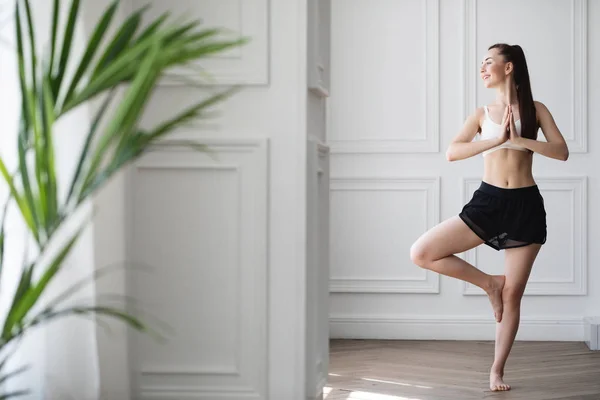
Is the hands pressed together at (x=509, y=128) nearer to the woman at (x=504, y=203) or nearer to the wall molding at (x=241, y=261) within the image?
the woman at (x=504, y=203)

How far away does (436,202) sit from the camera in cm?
521

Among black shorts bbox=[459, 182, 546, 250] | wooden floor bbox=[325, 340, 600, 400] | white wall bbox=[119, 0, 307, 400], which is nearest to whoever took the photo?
white wall bbox=[119, 0, 307, 400]

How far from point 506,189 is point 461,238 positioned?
279 mm

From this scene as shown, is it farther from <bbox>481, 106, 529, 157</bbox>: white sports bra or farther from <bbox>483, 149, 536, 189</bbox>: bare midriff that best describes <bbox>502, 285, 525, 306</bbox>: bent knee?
<bbox>481, 106, 529, 157</bbox>: white sports bra

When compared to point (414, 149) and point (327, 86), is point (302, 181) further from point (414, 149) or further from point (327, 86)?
point (414, 149)

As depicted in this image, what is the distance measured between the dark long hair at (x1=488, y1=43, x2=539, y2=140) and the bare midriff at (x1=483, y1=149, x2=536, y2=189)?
0.32ft

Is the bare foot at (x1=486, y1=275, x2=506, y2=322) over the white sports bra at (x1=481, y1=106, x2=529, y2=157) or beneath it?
beneath

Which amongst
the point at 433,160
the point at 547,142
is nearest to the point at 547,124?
the point at 547,142

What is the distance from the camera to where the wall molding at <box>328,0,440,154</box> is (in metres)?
5.22

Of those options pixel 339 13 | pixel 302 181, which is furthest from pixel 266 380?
pixel 339 13

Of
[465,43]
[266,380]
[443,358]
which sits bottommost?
[443,358]

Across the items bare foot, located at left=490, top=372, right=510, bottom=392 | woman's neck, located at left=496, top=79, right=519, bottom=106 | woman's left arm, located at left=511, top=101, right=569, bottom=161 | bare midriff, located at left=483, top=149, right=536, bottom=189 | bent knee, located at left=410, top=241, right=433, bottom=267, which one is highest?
woman's neck, located at left=496, top=79, right=519, bottom=106

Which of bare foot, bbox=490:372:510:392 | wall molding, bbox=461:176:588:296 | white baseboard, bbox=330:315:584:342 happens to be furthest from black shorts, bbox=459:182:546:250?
white baseboard, bbox=330:315:584:342

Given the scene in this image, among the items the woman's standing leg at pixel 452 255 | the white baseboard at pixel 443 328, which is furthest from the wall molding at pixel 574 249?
the woman's standing leg at pixel 452 255
